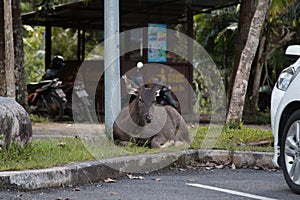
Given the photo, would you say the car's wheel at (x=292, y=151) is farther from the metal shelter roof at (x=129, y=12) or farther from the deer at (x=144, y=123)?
the metal shelter roof at (x=129, y=12)

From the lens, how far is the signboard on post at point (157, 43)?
59.3ft

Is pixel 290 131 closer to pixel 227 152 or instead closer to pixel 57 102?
pixel 227 152

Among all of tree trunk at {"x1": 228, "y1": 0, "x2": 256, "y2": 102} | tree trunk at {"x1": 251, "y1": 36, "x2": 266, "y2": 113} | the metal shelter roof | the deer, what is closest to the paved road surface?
the deer

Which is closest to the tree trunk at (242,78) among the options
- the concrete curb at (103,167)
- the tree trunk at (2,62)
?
the concrete curb at (103,167)

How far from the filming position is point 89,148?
8406 mm

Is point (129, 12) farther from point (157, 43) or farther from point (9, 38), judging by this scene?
point (9, 38)

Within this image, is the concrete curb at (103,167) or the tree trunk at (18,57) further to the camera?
the tree trunk at (18,57)

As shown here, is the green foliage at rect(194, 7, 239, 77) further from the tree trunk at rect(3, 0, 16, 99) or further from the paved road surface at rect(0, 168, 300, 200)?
the paved road surface at rect(0, 168, 300, 200)

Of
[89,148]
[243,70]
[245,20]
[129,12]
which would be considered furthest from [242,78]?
[129,12]

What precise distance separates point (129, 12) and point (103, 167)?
12.0 m

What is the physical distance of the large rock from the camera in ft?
24.6

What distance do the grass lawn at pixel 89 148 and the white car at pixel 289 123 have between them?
211 centimetres

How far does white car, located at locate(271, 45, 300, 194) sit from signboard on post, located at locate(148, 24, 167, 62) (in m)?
11.3

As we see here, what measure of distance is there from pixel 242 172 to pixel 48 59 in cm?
1255
